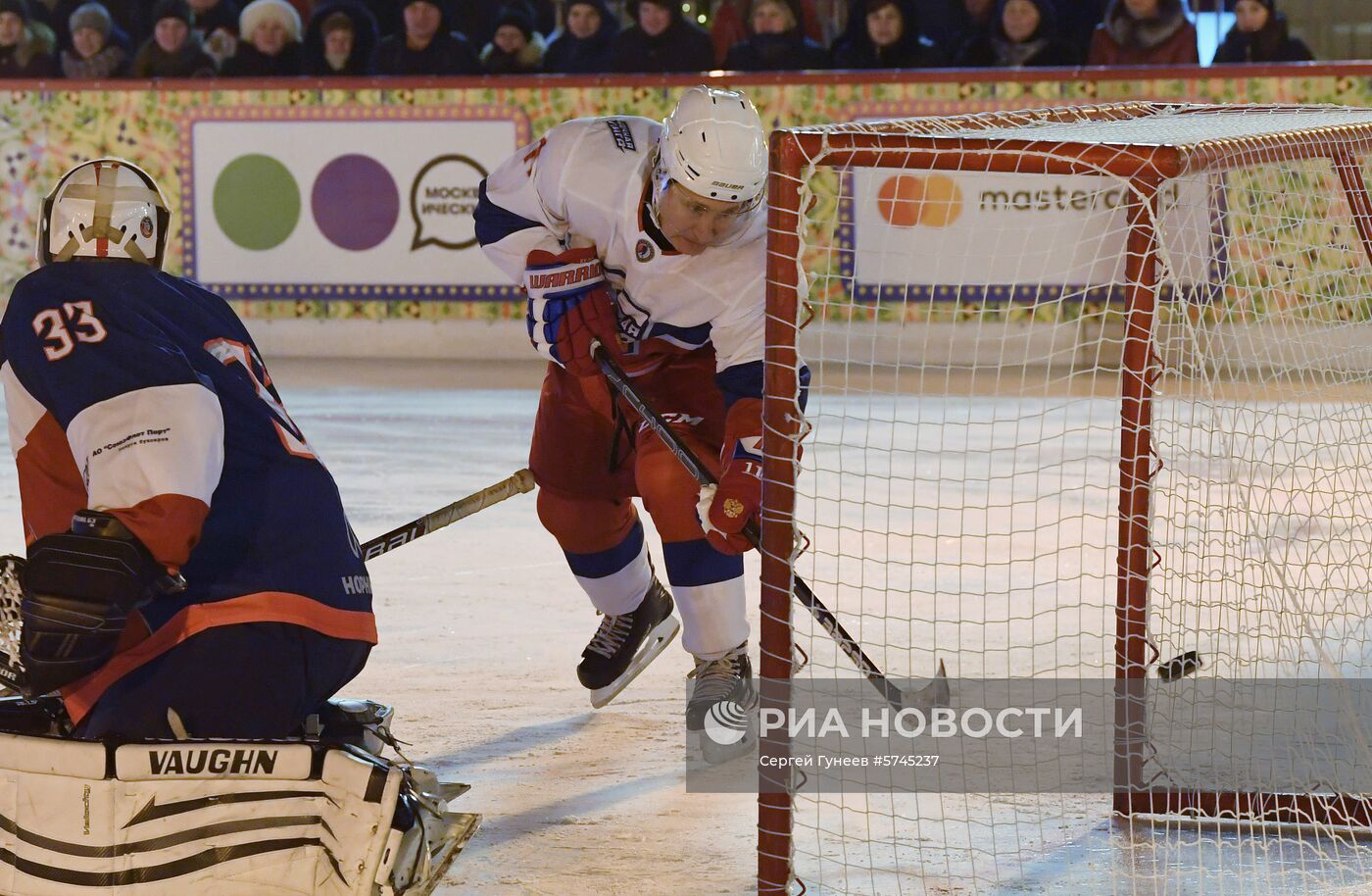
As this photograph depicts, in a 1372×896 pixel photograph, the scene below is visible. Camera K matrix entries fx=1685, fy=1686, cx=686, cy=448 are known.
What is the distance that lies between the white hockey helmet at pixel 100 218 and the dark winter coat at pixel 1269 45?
614cm

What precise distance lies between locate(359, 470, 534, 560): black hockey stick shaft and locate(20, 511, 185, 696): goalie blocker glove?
0.83 metres

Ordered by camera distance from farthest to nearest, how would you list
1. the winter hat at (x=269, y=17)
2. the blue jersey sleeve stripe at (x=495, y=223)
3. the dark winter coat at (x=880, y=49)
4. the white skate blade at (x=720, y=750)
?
the winter hat at (x=269, y=17) → the dark winter coat at (x=880, y=49) → the blue jersey sleeve stripe at (x=495, y=223) → the white skate blade at (x=720, y=750)

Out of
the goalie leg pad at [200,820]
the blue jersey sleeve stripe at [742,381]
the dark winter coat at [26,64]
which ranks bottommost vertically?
the goalie leg pad at [200,820]

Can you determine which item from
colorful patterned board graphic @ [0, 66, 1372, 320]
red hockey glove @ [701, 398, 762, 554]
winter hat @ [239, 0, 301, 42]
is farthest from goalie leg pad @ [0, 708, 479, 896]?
winter hat @ [239, 0, 301, 42]

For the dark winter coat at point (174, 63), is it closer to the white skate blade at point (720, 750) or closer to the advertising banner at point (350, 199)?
the advertising banner at point (350, 199)

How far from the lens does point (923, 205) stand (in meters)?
6.98

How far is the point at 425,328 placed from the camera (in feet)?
25.3

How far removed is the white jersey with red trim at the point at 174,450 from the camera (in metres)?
1.88

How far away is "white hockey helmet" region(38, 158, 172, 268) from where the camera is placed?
210 centimetres

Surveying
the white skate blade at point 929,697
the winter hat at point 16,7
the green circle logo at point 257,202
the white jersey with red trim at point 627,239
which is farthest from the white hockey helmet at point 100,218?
the winter hat at point 16,7

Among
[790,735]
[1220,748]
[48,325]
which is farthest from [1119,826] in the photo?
[48,325]

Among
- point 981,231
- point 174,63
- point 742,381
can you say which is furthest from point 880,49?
point 742,381

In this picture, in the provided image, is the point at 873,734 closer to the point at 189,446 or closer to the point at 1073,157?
the point at 1073,157

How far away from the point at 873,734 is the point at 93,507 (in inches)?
56.3
